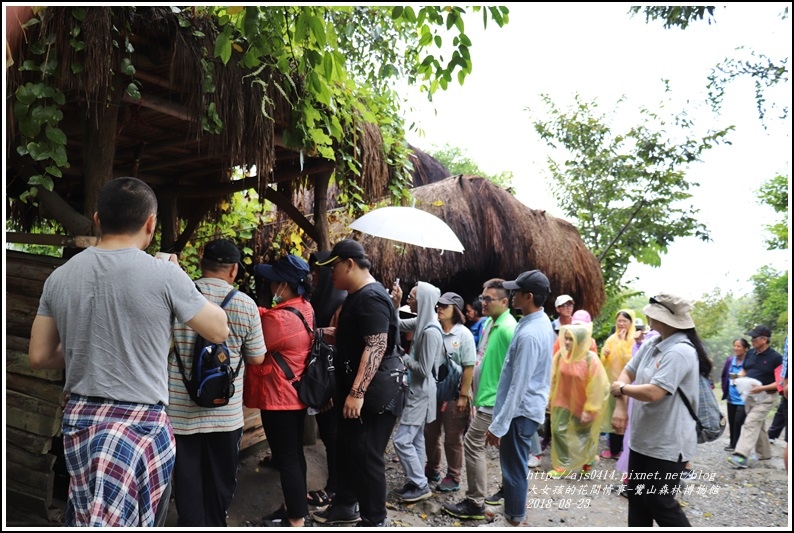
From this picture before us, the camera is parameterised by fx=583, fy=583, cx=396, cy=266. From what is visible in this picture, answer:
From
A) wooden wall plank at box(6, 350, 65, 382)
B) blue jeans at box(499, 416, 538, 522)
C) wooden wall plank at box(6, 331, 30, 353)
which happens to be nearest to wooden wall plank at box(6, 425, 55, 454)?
wooden wall plank at box(6, 350, 65, 382)

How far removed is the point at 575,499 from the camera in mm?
5359

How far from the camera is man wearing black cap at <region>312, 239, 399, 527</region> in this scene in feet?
11.6

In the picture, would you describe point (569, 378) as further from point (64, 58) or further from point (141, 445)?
point (64, 58)

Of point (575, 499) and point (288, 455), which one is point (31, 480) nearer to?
point (288, 455)

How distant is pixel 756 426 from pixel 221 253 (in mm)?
7023

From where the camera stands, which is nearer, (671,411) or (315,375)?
(671,411)

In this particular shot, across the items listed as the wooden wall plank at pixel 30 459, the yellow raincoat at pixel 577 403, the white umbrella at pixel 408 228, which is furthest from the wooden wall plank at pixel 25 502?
the yellow raincoat at pixel 577 403

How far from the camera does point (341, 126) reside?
5.10 meters

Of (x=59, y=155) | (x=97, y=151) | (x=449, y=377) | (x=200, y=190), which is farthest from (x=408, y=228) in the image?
(x=200, y=190)

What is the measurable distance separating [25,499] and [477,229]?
6.96 metres

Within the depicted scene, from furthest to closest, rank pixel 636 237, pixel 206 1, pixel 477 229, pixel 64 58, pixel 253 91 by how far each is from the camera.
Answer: pixel 636 237 < pixel 477 229 < pixel 253 91 < pixel 64 58 < pixel 206 1

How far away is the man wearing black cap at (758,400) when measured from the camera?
7.21m

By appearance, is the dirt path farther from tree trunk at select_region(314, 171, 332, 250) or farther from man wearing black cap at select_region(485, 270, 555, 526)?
tree trunk at select_region(314, 171, 332, 250)

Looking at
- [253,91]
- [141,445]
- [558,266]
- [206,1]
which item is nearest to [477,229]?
[558,266]
